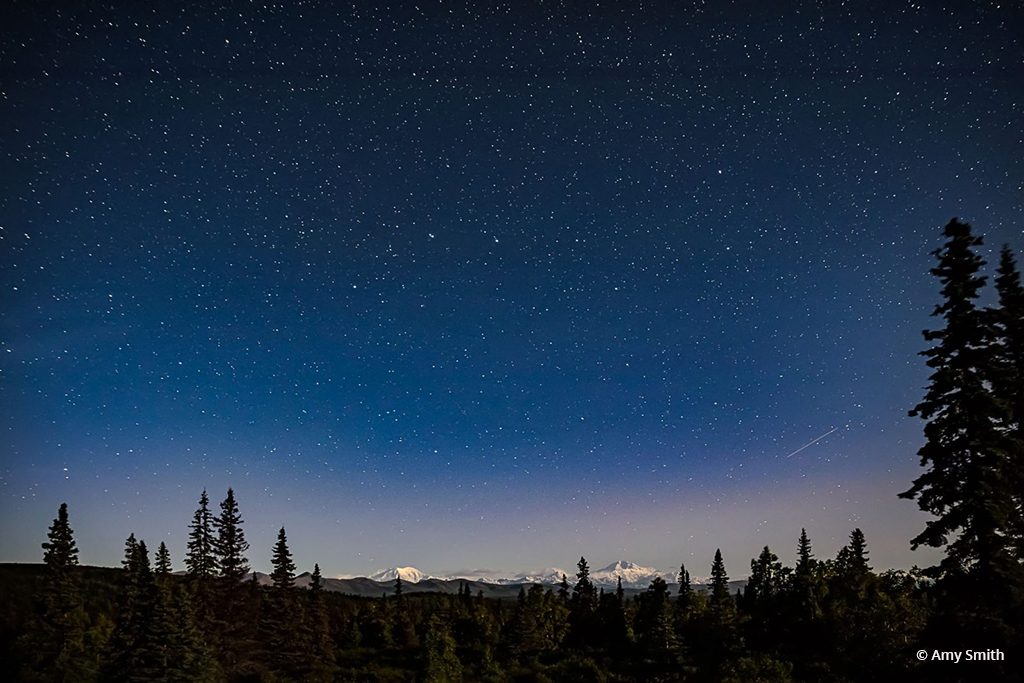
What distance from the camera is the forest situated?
18.1 m

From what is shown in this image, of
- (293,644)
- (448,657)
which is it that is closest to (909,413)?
(448,657)

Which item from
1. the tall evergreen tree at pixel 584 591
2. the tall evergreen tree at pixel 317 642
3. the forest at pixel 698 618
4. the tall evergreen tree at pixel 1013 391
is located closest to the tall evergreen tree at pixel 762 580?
the forest at pixel 698 618

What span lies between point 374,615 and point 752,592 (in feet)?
218

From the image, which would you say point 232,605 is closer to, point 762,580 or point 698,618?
point 698,618

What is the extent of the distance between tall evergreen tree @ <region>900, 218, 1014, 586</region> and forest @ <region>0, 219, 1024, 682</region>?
0.14 feet

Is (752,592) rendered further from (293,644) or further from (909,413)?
(909,413)

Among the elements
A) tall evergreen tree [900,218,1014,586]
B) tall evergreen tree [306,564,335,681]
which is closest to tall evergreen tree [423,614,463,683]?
tall evergreen tree [306,564,335,681]

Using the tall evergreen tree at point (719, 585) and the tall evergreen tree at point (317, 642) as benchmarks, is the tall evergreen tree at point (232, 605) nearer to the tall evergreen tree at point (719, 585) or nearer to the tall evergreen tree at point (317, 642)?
the tall evergreen tree at point (317, 642)

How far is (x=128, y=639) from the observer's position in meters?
59.1

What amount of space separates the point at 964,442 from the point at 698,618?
7108cm

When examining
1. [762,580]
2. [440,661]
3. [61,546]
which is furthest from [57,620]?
[762,580]

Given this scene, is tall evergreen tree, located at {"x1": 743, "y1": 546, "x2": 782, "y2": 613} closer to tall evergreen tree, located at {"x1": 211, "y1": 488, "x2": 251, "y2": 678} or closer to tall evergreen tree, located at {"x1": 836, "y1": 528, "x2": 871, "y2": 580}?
tall evergreen tree, located at {"x1": 836, "y1": 528, "x2": 871, "y2": 580}

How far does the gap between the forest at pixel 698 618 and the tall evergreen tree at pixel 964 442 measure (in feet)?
0.14

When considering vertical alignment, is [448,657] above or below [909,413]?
below
